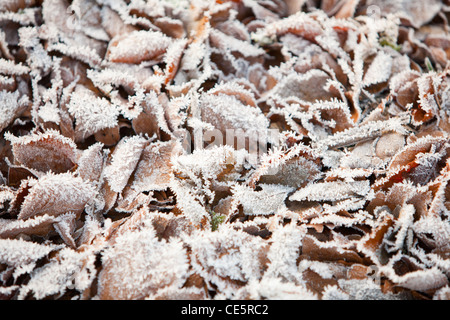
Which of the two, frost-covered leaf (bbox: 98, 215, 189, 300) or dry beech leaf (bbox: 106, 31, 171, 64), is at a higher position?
dry beech leaf (bbox: 106, 31, 171, 64)

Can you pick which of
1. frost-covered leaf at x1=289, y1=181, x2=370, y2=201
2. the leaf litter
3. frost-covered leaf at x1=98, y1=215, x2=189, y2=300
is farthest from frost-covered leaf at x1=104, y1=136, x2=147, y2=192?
frost-covered leaf at x1=289, y1=181, x2=370, y2=201

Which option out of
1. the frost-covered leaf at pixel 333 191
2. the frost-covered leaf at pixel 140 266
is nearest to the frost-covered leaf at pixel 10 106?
the frost-covered leaf at pixel 140 266

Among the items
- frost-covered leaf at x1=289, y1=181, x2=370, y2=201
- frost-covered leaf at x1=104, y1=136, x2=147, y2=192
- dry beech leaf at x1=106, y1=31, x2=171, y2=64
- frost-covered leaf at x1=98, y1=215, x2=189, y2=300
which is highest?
dry beech leaf at x1=106, y1=31, x2=171, y2=64

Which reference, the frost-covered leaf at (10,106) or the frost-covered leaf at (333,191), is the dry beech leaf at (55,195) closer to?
the frost-covered leaf at (10,106)

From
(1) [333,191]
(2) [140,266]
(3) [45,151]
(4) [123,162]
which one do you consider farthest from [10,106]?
(1) [333,191]

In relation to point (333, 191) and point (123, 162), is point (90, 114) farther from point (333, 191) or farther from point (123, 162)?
point (333, 191)

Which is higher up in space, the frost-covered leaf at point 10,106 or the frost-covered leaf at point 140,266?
the frost-covered leaf at point 10,106

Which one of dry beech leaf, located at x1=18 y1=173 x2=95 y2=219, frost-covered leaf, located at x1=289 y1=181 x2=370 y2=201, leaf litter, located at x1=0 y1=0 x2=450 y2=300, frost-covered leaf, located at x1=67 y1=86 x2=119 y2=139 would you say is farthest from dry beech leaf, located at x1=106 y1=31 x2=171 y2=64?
frost-covered leaf, located at x1=289 y1=181 x2=370 y2=201

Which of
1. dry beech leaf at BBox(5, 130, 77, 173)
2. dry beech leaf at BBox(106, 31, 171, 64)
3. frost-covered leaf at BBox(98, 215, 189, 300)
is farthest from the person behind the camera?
dry beech leaf at BBox(106, 31, 171, 64)

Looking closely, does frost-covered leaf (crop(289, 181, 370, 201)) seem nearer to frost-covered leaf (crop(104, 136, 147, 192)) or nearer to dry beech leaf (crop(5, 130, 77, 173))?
frost-covered leaf (crop(104, 136, 147, 192))

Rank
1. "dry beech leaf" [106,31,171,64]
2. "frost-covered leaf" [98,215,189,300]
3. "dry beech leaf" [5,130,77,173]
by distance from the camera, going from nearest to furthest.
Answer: "frost-covered leaf" [98,215,189,300], "dry beech leaf" [5,130,77,173], "dry beech leaf" [106,31,171,64]

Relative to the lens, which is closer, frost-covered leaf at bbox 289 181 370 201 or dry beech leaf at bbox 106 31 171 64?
frost-covered leaf at bbox 289 181 370 201

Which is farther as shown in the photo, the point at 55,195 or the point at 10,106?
the point at 10,106
